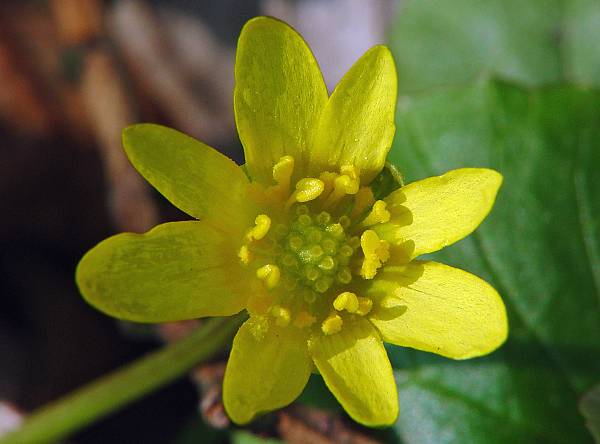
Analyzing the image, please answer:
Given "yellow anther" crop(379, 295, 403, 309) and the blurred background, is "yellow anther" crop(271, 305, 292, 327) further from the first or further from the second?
the blurred background

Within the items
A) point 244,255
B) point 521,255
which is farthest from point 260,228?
point 521,255

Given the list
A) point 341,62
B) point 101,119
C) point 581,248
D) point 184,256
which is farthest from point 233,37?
point 184,256

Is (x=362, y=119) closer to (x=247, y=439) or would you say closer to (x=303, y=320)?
(x=303, y=320)

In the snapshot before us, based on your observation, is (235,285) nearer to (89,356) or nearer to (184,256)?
(184,256)

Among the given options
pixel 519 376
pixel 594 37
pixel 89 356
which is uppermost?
pixel 594 37

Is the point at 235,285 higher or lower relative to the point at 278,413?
higher

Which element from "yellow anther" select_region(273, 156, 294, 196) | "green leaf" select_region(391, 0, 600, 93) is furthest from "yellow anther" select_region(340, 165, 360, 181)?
"green leaf" select_region(391, 0, 600, 93)

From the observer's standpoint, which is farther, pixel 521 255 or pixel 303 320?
pixel 521 255
